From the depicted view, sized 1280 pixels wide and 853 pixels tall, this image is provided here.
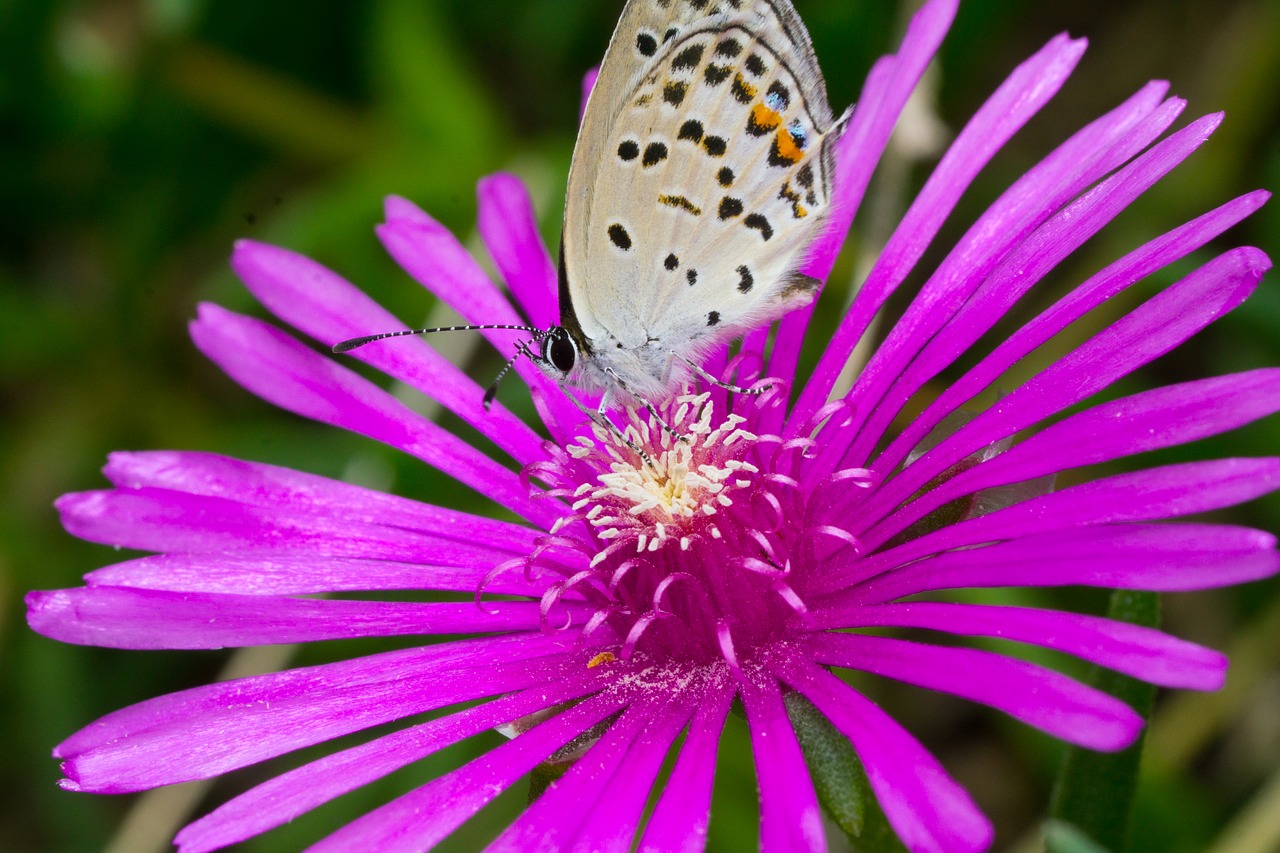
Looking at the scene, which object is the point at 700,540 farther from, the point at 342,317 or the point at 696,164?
the point at 342,317

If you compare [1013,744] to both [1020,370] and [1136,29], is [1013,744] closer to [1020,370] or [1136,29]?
[1020,370]

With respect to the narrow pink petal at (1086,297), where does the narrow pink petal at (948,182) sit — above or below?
above

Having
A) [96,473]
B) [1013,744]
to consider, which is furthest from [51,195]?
[1013,744]

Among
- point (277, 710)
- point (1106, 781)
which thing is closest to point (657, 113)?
point (277, 710)

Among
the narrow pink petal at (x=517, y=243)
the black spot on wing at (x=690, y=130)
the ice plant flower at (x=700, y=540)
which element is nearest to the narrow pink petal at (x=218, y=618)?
the ice plant flower at (x=700, y=540)

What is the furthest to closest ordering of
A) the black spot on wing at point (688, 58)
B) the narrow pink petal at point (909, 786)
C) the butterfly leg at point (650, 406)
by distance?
the butterfly leg at point (650, 406) < the black spot on wing at point (688, 58) < the narrow pink petal at point (909, 786)

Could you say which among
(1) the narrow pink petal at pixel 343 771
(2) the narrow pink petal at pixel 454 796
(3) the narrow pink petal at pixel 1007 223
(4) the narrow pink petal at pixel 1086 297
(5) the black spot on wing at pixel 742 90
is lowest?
(2) the narrow pink petal at pixel 454 796

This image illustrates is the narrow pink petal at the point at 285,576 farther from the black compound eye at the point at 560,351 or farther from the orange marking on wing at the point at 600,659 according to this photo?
the black compound eye at the point at 560,351
